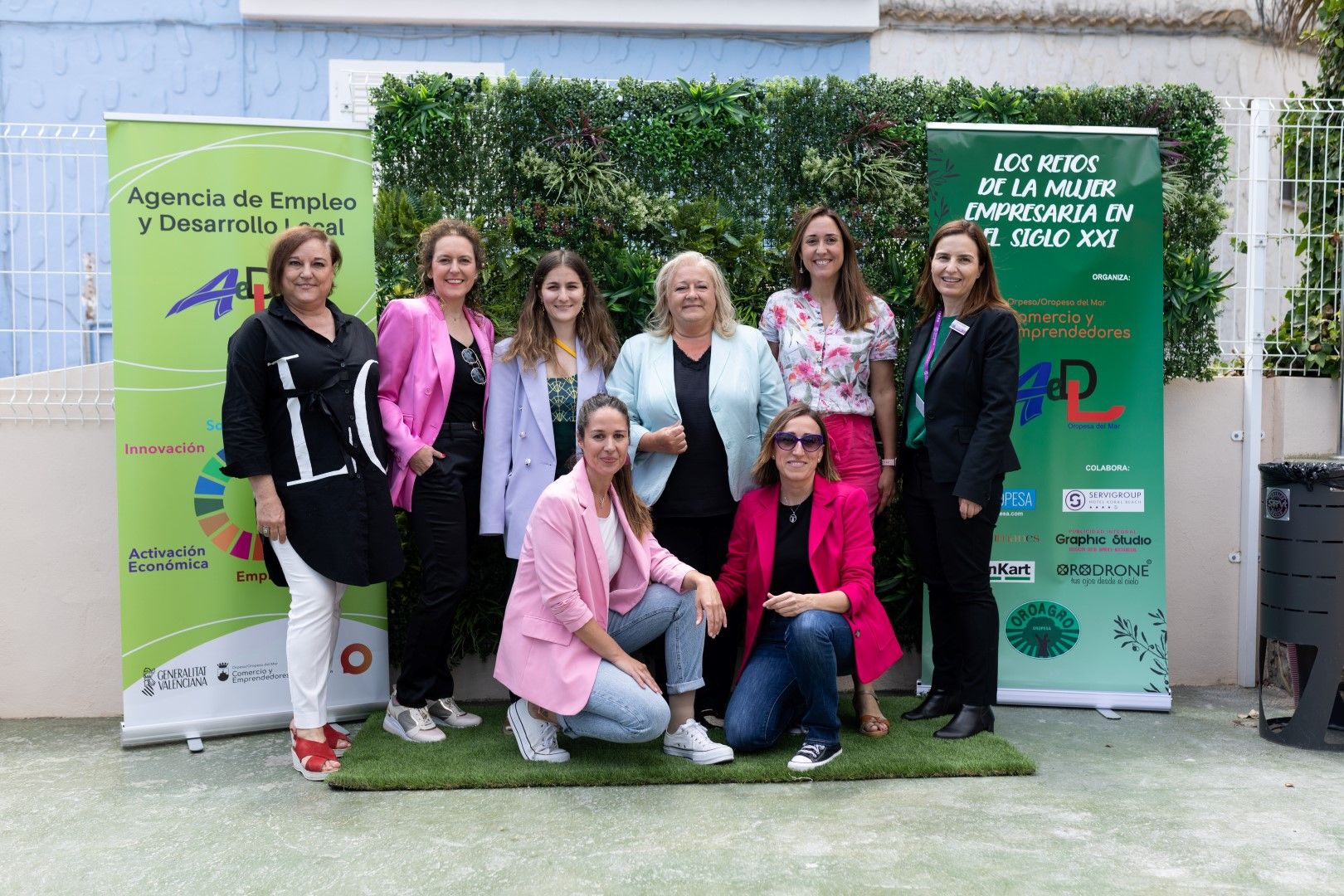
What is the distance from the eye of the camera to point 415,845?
10.3 ft

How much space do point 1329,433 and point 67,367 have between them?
5671 mm

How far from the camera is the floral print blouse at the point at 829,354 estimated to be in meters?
4.25

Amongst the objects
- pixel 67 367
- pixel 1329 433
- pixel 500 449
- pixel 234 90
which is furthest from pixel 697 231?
pixel 234 90

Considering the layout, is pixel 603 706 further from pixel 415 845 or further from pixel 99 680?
pixel 99 680

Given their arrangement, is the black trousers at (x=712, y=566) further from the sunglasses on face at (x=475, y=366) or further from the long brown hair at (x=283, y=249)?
the long brown hair at (x=283, y=249)

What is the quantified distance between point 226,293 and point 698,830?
2707 millimetres

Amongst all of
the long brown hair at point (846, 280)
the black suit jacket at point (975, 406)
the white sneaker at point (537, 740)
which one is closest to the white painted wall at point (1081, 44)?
the long brown hair at point (846, 280)

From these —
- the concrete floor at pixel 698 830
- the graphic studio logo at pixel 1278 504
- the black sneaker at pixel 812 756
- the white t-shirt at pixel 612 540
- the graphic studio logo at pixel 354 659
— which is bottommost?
the concrete floor at pixel 698 830

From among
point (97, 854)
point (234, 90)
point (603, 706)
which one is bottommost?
point (97, 854)

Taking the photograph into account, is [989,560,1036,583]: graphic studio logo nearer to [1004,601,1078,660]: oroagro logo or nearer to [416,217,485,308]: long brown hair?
[1004,601,1078,660]: oroagro logo

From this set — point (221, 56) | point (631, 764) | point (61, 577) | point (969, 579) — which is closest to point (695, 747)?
point (631, 764)

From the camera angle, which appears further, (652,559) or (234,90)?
(234,90)

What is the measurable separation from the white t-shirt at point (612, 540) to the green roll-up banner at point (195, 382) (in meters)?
1.43

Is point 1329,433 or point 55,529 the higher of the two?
point 1329,433
